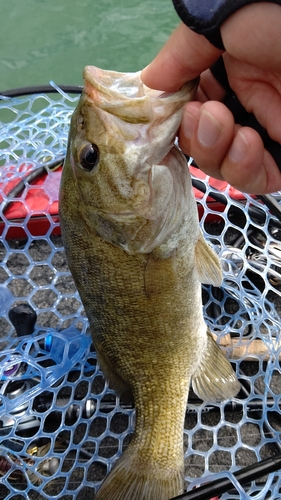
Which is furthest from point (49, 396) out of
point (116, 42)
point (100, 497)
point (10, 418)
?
point (116, 42)

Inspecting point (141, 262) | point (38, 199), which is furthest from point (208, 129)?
point (38, 199)

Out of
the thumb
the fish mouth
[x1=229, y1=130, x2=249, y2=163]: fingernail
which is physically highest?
the thumb

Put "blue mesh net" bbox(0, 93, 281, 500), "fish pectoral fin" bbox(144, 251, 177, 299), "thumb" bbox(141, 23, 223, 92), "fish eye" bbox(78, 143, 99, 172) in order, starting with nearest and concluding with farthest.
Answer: "thumb" bbox(141, 23, 223, 92) < "fish eye" bbox(78, 143, 99, 172) < "fish pectoral fin" bbox(144, 251, 177, 299) < "blue mesh net" bbox(0, 93, 281, 500)

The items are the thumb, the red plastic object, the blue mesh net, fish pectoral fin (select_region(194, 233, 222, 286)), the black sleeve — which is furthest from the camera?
the red plastic object

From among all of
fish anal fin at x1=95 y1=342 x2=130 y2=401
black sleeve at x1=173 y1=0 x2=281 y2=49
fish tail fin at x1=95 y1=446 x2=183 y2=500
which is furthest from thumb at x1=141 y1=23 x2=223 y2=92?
fish tail fin at x1=95 y1=446 x2=183 y2=500

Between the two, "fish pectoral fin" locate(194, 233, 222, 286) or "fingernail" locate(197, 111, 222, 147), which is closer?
"fingernail" locate(197, 111, 222, 147)

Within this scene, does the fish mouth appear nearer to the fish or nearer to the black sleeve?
the fish

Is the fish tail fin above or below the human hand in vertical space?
below

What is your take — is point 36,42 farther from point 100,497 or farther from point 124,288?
point 100,497
